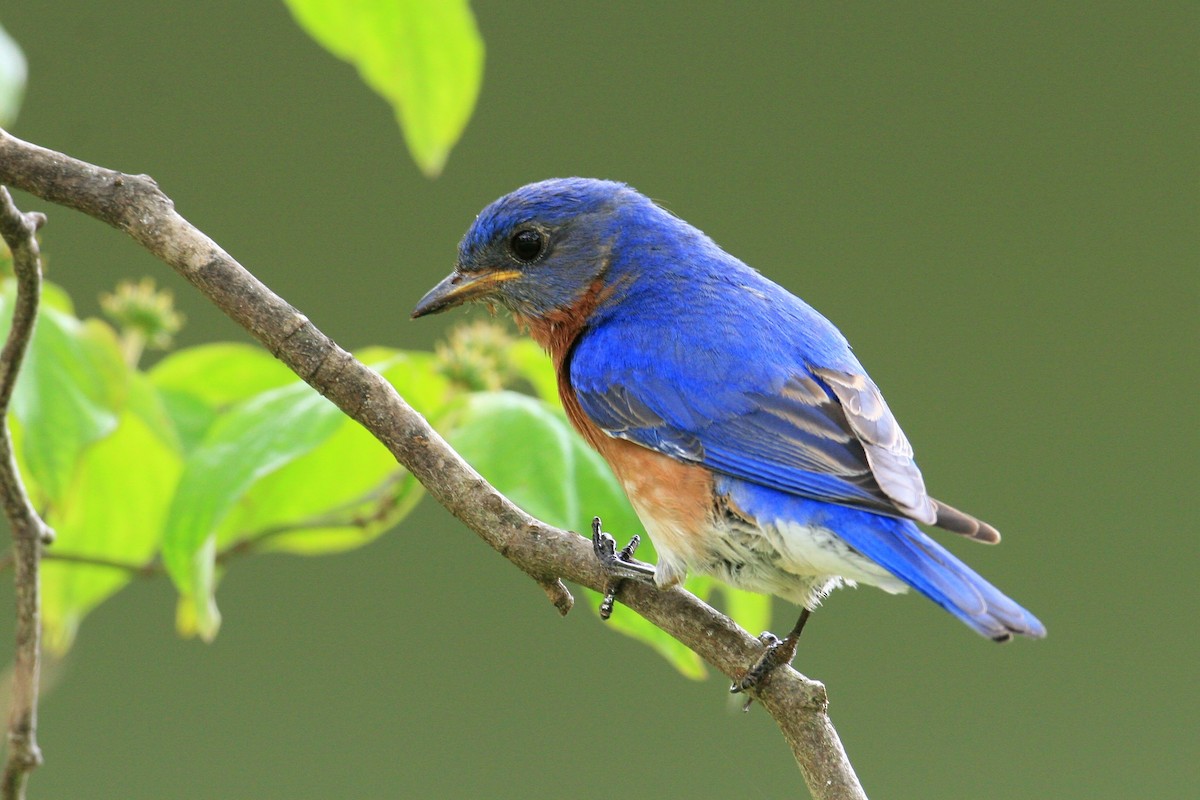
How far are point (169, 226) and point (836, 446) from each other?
4.46ft

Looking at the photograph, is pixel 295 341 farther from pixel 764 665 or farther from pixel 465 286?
pixel 465 286

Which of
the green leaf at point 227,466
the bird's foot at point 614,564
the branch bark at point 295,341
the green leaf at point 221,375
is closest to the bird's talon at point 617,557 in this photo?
the bird's foot at point 614,564

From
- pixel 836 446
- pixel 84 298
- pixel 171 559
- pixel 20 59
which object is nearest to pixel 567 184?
pixel 836 446

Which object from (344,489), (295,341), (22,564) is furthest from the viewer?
(344,489)

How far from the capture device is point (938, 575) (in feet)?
7.18

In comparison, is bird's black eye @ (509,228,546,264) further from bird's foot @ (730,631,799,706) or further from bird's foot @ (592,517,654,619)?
bird's foot @ (730,631,799,706)

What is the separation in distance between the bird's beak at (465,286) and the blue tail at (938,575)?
1.25 m

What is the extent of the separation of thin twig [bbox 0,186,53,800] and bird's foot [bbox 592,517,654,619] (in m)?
0.95

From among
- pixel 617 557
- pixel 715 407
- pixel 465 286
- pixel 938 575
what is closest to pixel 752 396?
pixel 715 407

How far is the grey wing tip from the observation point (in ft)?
7.50

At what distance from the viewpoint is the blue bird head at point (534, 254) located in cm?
332

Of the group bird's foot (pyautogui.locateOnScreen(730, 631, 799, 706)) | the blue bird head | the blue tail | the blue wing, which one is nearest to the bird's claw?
bird's foot (pyautogui.locateOnScreen(730, 631, 799, 706))

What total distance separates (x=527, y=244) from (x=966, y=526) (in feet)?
4.77

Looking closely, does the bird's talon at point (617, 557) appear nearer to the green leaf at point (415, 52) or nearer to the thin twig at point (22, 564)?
the green leaf at point (415, 52)
